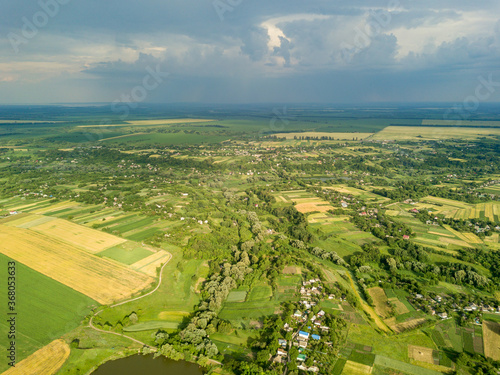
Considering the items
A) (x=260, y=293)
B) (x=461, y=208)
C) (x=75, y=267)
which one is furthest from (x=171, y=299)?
(x=461, y=208)

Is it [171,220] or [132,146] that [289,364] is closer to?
[171,220]

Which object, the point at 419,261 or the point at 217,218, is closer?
the point at 419,261

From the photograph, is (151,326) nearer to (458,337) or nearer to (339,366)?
(339,366)

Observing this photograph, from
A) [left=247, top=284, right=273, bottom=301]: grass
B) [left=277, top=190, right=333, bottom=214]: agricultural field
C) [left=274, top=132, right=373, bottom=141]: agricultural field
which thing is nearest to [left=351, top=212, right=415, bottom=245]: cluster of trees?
[left=277, top=190, right=333, bottom=214]: agricultural field

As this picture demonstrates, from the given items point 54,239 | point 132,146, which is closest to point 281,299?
point 54,239

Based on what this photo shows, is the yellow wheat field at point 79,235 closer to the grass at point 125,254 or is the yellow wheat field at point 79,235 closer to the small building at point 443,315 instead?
the grass at point 125,254

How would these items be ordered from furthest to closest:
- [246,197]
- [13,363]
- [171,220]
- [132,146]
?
[132,146]
[246,197]
[171,220]
[13,363]
